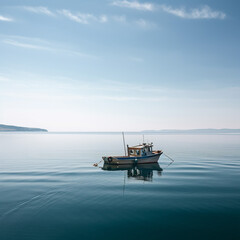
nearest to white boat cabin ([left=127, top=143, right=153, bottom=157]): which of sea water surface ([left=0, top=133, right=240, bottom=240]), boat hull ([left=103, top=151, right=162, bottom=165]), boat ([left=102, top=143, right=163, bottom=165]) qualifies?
boat ([left=102, top=143, right=163, bottom=165])

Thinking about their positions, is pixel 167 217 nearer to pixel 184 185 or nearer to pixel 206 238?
pixel 206 238

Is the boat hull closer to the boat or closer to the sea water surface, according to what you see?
the boat

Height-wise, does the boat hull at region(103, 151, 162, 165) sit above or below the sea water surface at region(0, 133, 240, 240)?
above

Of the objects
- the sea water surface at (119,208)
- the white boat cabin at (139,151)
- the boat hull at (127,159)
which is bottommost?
the sea water surface at (119,208)

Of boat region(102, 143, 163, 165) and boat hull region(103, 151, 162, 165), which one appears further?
boat region(102, 143, 163, 165)

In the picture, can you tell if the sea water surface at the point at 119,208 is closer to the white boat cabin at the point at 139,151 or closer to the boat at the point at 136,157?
the boat at the point at 136,157

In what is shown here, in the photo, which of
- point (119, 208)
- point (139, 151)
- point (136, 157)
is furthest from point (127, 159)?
point (119, 208)

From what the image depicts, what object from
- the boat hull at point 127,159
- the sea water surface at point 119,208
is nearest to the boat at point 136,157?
the boat hull at point 127,159

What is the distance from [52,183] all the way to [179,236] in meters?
19.7

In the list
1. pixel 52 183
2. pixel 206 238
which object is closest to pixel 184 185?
pixel 206 238

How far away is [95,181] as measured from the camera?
28109 mm

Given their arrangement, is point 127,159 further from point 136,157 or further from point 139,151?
point 139,151

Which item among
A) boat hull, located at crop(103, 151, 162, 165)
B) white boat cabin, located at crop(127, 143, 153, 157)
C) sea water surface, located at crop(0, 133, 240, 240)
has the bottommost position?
sea water surface, located at crop(0, 133, 240, 240)

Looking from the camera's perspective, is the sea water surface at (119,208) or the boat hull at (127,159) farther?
the boat hull at (127,159)
